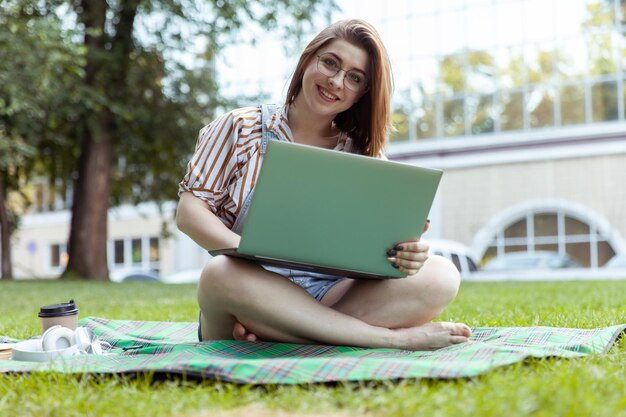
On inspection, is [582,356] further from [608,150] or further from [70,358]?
[608,150]

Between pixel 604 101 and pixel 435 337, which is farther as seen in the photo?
pixel 604 101

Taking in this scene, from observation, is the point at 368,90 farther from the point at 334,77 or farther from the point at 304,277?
the point at 304,277

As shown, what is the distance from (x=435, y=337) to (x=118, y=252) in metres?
27.3

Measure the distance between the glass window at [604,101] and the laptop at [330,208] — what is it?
61.5ft

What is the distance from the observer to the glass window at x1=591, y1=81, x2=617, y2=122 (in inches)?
779

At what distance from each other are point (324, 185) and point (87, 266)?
11.6m

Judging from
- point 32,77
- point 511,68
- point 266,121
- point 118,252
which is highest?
point 511,68

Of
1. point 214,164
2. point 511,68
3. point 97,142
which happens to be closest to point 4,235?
point 97,142

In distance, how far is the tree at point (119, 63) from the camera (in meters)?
12.5

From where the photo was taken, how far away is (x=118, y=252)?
29.0 meters

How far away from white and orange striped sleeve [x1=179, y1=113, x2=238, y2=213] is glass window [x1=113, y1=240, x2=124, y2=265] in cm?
2661

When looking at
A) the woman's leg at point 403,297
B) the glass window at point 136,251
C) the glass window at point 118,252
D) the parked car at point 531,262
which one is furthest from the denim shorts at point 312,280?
the glass window at point 118,252

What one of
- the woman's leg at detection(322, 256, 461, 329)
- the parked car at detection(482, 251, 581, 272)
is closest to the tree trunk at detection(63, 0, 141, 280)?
the parked car at detection(482, 251, 581, 272)

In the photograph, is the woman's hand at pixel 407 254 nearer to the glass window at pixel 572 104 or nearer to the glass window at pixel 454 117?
the glass window at pixel 572 104
